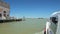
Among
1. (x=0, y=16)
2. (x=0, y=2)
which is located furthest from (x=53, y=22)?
(x=0, y=16)

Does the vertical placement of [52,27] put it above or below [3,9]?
below

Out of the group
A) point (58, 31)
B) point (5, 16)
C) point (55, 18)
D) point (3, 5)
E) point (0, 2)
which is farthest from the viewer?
point (5, 16)

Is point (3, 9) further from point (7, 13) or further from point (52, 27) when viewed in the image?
point (52, 27)

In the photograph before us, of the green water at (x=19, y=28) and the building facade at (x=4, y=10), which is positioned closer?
the green water at (x=19, y=28)

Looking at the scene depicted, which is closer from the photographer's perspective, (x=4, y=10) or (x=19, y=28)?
(x=19, y=28)

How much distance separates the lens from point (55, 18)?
8.33 ft

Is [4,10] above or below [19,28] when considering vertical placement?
above

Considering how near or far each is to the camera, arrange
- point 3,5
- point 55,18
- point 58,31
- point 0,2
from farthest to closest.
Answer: point 3,5 < point 0,2 < point 55,18 < point 58,31

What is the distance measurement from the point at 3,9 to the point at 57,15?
99.5 ft

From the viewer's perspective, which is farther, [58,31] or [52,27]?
[52,27]

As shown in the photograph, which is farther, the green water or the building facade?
the building facade

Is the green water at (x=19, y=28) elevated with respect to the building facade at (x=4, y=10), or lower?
lower

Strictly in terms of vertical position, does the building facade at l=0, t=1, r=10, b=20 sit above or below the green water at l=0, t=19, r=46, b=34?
above

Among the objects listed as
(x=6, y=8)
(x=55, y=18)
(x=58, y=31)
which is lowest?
(x=58, y=31)
